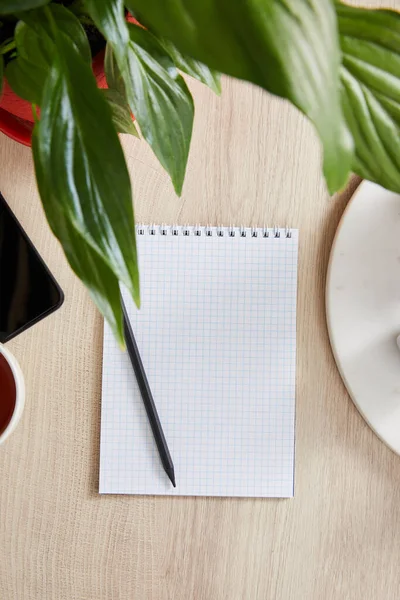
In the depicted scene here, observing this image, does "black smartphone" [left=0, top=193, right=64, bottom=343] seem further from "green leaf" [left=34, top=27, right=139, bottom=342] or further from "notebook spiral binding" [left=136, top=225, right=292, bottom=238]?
"green leaf" [left=34, top=27, right=139, bottom=342]

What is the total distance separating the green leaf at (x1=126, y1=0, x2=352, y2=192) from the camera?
0.21 m

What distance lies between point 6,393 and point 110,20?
35 centimetres

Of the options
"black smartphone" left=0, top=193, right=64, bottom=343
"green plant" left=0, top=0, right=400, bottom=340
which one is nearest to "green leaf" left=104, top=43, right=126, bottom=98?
"green plant" left=0, top=0, right=400, bottom=340

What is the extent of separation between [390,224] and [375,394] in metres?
0.16

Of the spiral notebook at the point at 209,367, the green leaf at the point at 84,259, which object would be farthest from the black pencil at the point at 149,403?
the green leaf at the point at 84,259

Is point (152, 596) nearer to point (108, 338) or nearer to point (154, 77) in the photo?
point (108, 338)

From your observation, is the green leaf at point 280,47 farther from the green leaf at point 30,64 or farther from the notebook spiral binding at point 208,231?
the notebook spiral binding at point 208,231

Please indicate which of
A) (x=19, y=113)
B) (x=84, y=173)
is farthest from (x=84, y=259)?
(x=19, y=113)

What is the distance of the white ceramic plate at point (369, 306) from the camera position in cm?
60

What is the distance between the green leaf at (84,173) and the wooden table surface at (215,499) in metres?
0.29

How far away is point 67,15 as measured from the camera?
37cm

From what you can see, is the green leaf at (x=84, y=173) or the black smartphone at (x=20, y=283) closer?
the green leaf at (x=84, y=173)

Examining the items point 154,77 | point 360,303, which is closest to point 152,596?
point 360,303

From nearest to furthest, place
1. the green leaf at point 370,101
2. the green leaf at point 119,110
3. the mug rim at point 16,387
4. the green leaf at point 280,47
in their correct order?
1. the green leaf at point 280,47
2. the green leaf at point 370,101
3. the green leaf at point 119,110
4. the mug rim at point 16,387
